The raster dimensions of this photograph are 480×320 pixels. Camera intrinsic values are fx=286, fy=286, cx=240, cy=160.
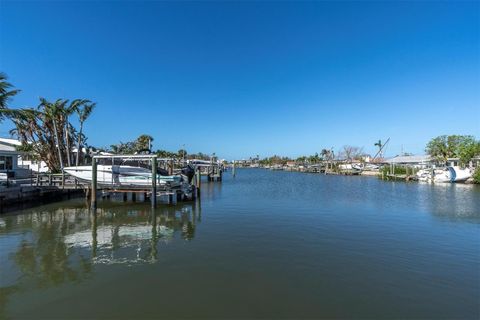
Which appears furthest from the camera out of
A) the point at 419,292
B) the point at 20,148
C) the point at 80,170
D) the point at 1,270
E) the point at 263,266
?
the point at 20,148

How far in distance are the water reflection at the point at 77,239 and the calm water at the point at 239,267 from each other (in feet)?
0.18

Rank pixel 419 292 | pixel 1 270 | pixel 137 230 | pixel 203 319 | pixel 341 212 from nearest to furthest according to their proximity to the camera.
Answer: pixel 203 319 → pixel 419 292 → pixel 1 270 → pixel 137 230 → pixel 341 212

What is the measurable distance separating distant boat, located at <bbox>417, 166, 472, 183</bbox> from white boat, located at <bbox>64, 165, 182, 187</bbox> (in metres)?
48.5

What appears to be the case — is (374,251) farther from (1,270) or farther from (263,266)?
(1,270)

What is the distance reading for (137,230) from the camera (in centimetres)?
1527

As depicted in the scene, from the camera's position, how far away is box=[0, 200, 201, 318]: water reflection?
902 centimetres

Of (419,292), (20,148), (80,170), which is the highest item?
(20,148)

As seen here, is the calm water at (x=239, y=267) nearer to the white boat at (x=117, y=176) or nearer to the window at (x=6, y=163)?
the white boat at (x=117, y=176)

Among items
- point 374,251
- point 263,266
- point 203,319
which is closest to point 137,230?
point 263,266

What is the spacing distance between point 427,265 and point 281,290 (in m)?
5.70

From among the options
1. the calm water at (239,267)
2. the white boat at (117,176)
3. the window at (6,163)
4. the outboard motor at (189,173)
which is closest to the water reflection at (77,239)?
the calm water at (239,267)

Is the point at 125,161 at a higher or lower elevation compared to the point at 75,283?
higher

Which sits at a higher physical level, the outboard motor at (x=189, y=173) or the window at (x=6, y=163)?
the window at (x=6, y=163)

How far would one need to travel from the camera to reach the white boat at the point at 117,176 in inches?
896
